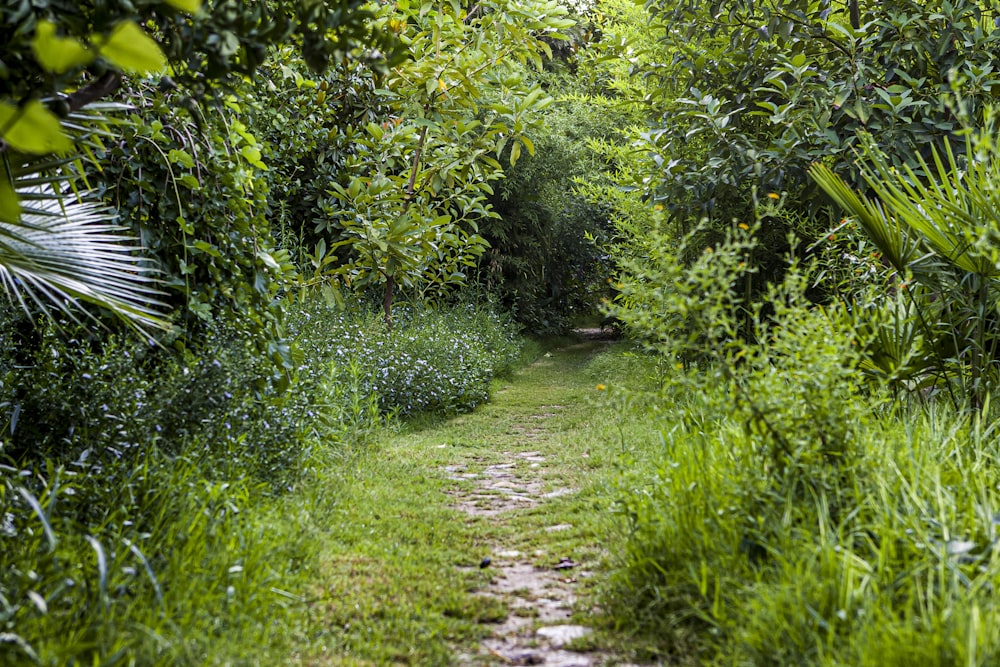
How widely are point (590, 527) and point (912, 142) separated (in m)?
3.89

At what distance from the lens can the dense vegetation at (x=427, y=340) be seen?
2197mm

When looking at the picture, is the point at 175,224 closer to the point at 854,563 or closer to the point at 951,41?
the point at 854,563

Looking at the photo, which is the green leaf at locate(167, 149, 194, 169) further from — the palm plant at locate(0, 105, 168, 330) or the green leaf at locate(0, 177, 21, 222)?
the green leaf at locate(0, 177, 21, 222)

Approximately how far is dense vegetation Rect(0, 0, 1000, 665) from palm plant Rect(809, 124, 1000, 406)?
0.08 feet

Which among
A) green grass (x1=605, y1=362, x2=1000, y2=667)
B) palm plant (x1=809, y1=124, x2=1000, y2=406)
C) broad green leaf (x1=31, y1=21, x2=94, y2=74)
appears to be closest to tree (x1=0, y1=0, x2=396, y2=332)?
broad green leaf (x1=31, y1=21, x2=94, y2=74)

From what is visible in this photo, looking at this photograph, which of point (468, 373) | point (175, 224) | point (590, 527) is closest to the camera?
point (590, 527)

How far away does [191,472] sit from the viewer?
3.22 meters

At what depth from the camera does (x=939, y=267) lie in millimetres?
4086

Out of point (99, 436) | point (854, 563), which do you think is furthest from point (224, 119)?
point (854, 563)

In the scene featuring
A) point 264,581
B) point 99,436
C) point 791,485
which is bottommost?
point 264,581

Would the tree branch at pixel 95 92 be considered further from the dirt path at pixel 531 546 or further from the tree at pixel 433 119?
the tree at pixel 433 119

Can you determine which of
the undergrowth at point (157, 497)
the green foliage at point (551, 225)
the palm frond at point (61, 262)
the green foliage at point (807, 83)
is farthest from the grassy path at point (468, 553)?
the green foliage at point (551, 225)

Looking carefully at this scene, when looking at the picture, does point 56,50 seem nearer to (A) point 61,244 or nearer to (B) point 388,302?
(A) point 61,244

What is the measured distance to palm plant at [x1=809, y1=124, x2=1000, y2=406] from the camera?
3.73 metres
